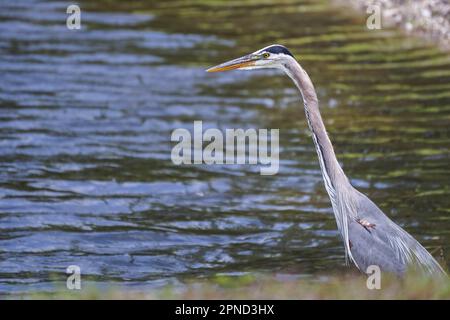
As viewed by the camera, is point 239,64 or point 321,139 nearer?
point 321,139

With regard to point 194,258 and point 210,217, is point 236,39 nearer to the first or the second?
point 210,217

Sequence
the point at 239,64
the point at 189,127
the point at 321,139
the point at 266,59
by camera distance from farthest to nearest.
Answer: the point at 189,127
the point at 239,64
the point at 266,59
the point at 321,139

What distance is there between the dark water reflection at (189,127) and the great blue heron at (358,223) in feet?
3.98

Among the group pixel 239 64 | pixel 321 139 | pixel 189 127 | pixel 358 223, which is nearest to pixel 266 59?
pixel 239 64

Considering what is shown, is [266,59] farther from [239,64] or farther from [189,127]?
[189,127]

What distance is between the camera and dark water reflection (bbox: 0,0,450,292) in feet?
35.6

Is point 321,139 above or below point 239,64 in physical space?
below

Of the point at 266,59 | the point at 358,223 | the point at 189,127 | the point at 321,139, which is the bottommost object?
the point at 358,223

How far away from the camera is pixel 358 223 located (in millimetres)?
8891

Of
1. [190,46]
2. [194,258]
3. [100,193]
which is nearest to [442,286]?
[194,258]

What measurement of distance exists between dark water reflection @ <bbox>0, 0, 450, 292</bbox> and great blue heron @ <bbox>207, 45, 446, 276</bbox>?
1213 mm

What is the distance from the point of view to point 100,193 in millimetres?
12352

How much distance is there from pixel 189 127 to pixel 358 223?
5.98 metres

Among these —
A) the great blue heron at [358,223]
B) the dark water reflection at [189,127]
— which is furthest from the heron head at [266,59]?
the dark water reflection at [189,127]
